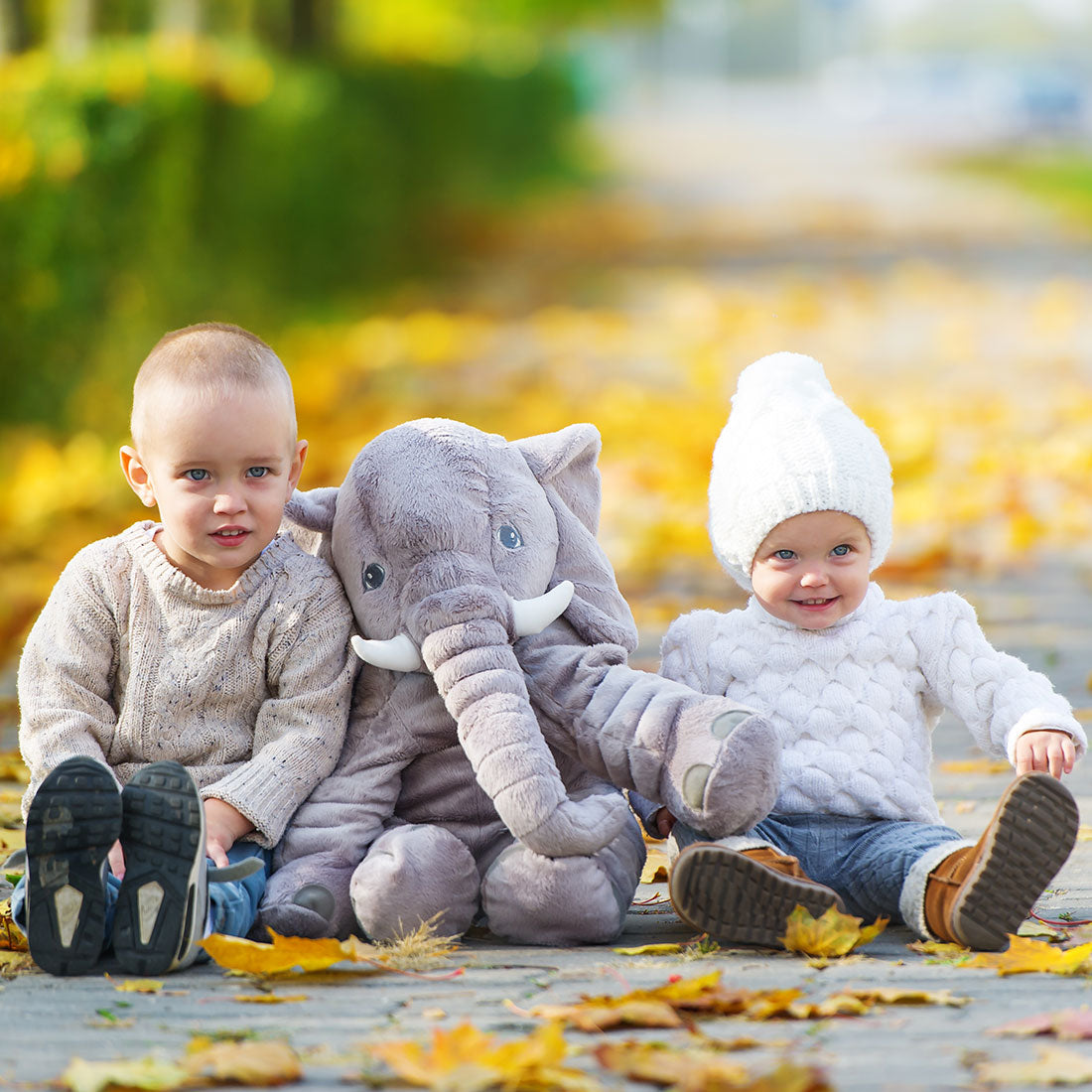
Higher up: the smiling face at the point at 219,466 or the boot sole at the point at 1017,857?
the smiling face at the point at 219,466

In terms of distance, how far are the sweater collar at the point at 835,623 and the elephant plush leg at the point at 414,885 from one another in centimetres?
77

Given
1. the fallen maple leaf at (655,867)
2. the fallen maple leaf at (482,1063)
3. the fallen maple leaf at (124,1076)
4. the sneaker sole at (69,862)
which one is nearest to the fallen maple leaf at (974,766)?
the fallen maple leaf at (655,867)

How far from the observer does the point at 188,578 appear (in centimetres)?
342

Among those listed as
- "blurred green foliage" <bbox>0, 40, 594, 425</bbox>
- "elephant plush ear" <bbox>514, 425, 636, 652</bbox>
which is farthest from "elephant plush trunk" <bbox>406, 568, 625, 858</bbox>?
"blurred green foliage" <bbox>0, 40, 594, 425</bbox>

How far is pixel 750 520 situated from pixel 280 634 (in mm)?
933

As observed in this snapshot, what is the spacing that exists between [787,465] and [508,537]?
1.83ft

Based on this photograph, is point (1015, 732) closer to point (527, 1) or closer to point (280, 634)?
point (280, 634)

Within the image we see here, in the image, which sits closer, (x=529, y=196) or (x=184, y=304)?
(x=184, y=304)

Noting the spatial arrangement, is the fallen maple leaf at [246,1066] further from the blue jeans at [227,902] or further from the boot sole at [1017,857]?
the boot sole at [1017,857]

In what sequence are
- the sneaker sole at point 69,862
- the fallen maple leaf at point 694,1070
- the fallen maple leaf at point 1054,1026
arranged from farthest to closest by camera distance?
the sneaker sole at point 69,862 → the fallen maple leaf at point 1054,1026 → the fallen maple leaf at point 694,1070

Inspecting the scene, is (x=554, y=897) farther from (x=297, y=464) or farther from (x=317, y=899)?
(x=297, y=464)

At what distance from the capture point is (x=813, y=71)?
136 meters

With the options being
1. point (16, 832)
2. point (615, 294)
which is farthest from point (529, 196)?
point (16, 832)

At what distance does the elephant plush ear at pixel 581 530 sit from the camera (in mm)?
3525
